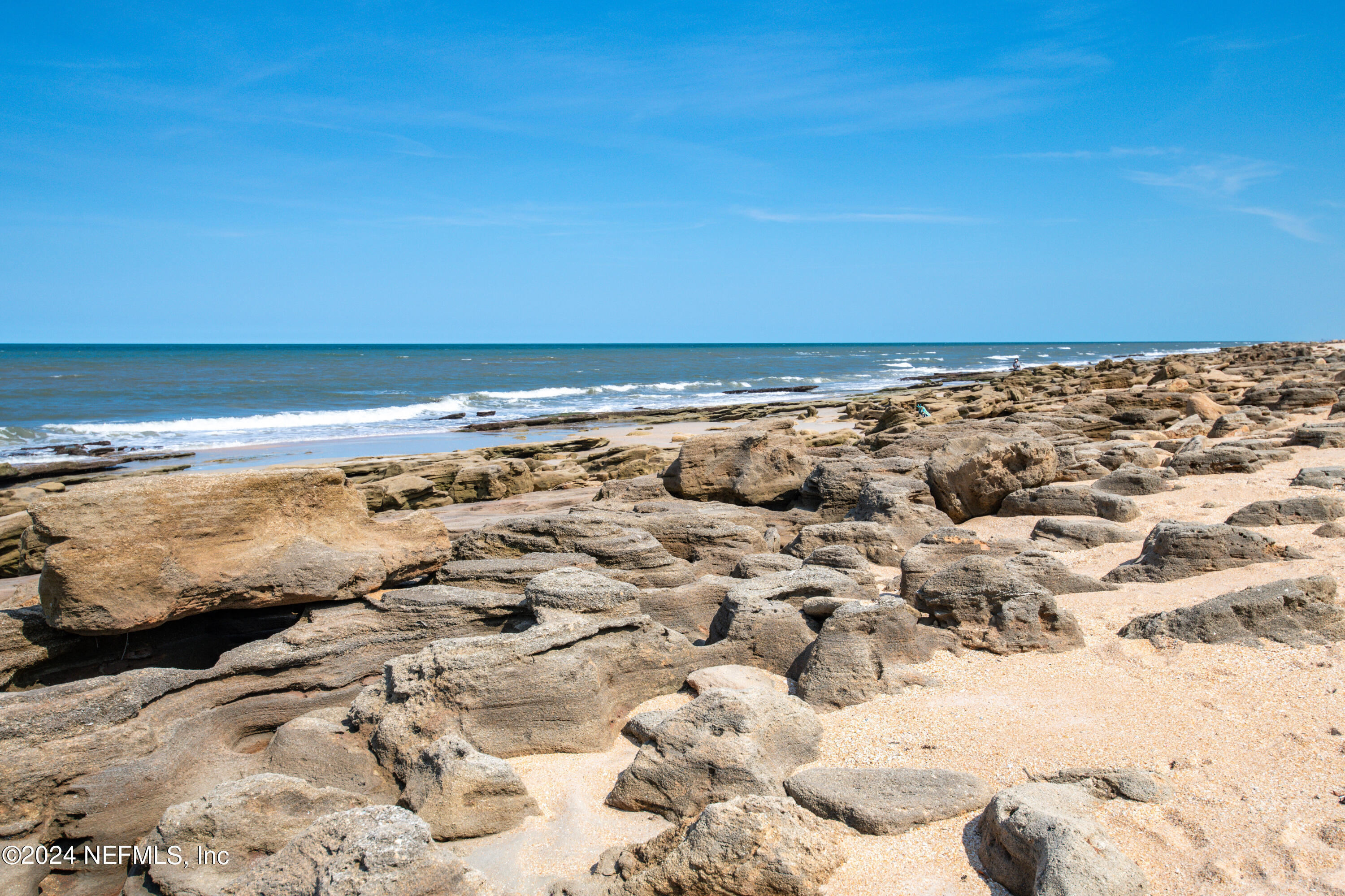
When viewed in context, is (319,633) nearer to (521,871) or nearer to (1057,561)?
(521,871)

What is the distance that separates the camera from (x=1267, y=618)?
14.9 feet

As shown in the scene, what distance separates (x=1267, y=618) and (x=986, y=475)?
364 centimetres

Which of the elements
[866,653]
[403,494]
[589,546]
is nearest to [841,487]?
[589,546]

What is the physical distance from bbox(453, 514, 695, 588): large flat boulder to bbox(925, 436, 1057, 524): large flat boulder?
3380 mm

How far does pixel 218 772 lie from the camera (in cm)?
392

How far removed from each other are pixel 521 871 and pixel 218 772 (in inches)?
69.7

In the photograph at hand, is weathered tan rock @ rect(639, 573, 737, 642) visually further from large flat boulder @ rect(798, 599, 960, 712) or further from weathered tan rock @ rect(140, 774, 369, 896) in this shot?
weathered tan rock @ rect(140, 774, 369, 896)

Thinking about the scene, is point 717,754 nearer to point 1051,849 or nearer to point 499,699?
point 499,699

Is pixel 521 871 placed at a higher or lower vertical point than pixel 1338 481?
lower

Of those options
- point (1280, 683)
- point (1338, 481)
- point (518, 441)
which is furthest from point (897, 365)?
point (1280, 683)

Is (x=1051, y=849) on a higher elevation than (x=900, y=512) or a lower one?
lower

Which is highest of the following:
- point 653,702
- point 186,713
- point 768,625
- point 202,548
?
point 202,548

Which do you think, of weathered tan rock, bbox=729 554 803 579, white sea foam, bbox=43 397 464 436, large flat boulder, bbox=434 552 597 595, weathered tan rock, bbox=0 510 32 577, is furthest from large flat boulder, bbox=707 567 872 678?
white sea foam, bbox=43 397 464 436

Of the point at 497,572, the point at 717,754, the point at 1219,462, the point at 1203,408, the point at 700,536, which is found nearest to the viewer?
the point at 717,754
